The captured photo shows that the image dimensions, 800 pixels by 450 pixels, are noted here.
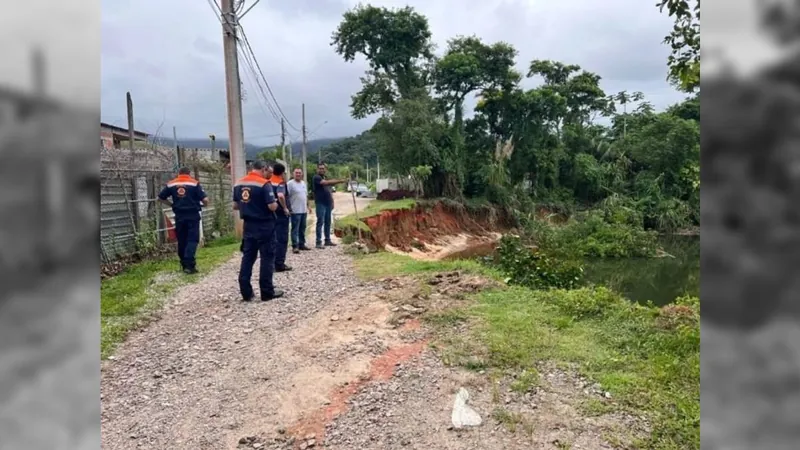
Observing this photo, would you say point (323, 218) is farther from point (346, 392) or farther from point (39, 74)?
point (39, 74)

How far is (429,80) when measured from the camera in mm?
24375

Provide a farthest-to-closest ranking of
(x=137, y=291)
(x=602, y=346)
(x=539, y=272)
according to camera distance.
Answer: (x=539, y=272)
(x=137, y=291)
(x=602, y=346)

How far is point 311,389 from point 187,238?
14.5 feet

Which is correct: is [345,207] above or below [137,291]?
above

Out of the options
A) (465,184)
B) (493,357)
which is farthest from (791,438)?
(465,184)

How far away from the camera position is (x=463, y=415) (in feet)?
10.4

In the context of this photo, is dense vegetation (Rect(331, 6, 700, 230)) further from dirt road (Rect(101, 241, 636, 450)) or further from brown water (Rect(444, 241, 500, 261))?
dirt road (Rect(101, 241, 636, 450))

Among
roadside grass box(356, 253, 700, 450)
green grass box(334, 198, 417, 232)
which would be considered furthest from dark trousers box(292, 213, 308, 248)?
roadside grass box(356, 253, 700, 450)

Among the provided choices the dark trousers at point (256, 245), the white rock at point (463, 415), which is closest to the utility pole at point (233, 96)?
the dark trousers at point (256, 245)

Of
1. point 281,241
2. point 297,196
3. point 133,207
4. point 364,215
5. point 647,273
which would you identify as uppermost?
point 297,196

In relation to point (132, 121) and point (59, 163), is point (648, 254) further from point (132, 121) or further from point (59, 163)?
point (59, 163)

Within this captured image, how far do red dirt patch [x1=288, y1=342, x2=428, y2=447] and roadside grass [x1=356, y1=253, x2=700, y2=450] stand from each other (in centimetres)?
31

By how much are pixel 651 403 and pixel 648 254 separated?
1693cm

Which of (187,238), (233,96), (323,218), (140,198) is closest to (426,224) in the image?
(323,218)
